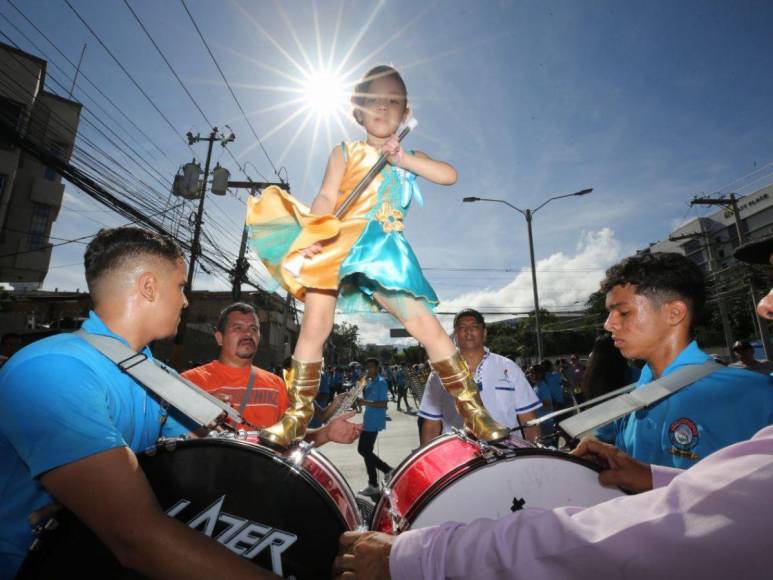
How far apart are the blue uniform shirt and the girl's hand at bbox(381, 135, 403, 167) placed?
586cm

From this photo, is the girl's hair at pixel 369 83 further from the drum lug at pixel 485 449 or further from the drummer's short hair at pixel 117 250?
the drum lug at pixel 485 449

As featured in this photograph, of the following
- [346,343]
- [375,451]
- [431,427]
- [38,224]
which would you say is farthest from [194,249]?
[346,343]

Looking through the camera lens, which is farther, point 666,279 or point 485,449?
point 666,279

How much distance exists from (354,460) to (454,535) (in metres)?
8.56

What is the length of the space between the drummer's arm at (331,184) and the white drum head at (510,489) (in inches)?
54.6

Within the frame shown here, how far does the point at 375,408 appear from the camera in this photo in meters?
7.65

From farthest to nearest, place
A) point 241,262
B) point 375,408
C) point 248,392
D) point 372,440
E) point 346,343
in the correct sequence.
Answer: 1. point 346,343
2. point 241,262
3. point 375,408
4. point 372,440
5. point 248,392

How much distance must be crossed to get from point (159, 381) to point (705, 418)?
2.27 metres

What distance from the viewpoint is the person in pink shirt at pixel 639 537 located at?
2.11ft

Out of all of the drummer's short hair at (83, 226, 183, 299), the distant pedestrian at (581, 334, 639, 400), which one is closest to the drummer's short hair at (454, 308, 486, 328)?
the distant pedestrian at (581, 334, 639, 400)

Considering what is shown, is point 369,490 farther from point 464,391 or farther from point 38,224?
point 38,224

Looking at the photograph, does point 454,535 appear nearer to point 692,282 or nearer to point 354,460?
point 692,282

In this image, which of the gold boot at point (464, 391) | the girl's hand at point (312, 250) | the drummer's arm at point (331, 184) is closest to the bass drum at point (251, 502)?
the gold boot at point (464, 391)

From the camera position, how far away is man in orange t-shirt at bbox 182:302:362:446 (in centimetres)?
352
